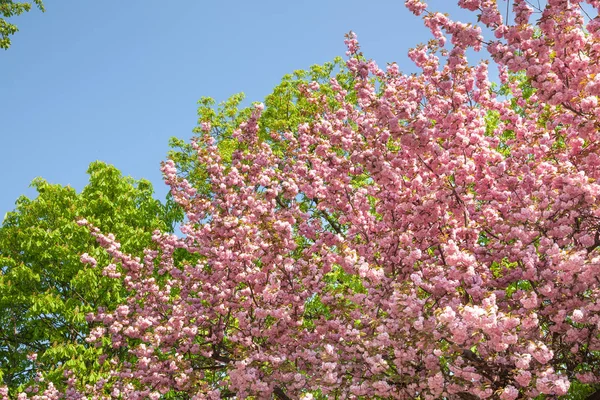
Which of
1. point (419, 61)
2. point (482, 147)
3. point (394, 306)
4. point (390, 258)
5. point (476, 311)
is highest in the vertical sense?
point (419, 61)

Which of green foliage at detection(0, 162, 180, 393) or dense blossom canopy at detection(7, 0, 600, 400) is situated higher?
green foliage at detection(0, 162, 180, 393)

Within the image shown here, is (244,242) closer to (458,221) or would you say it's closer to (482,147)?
(458,221)

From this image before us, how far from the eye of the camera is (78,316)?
16.5m

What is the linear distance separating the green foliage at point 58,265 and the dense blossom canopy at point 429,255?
602 cm

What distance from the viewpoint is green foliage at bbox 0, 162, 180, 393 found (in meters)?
16.9

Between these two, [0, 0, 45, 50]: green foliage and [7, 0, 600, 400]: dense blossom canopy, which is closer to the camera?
[7, 0, 600, 400]: dense blossom canopy

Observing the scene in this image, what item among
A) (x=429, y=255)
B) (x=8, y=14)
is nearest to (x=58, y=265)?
(x=8, y=14)

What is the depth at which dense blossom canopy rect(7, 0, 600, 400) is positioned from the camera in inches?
251

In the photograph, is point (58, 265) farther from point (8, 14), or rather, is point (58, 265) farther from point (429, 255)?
point (429, 255)

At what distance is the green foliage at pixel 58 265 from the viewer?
1688cm

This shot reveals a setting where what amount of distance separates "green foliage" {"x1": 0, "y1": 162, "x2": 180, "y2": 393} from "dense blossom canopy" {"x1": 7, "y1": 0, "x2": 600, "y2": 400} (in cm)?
602

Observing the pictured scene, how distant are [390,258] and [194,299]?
4.31 metres

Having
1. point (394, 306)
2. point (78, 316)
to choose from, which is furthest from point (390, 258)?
point (78, 316)

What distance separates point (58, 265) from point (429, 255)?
571 inches
